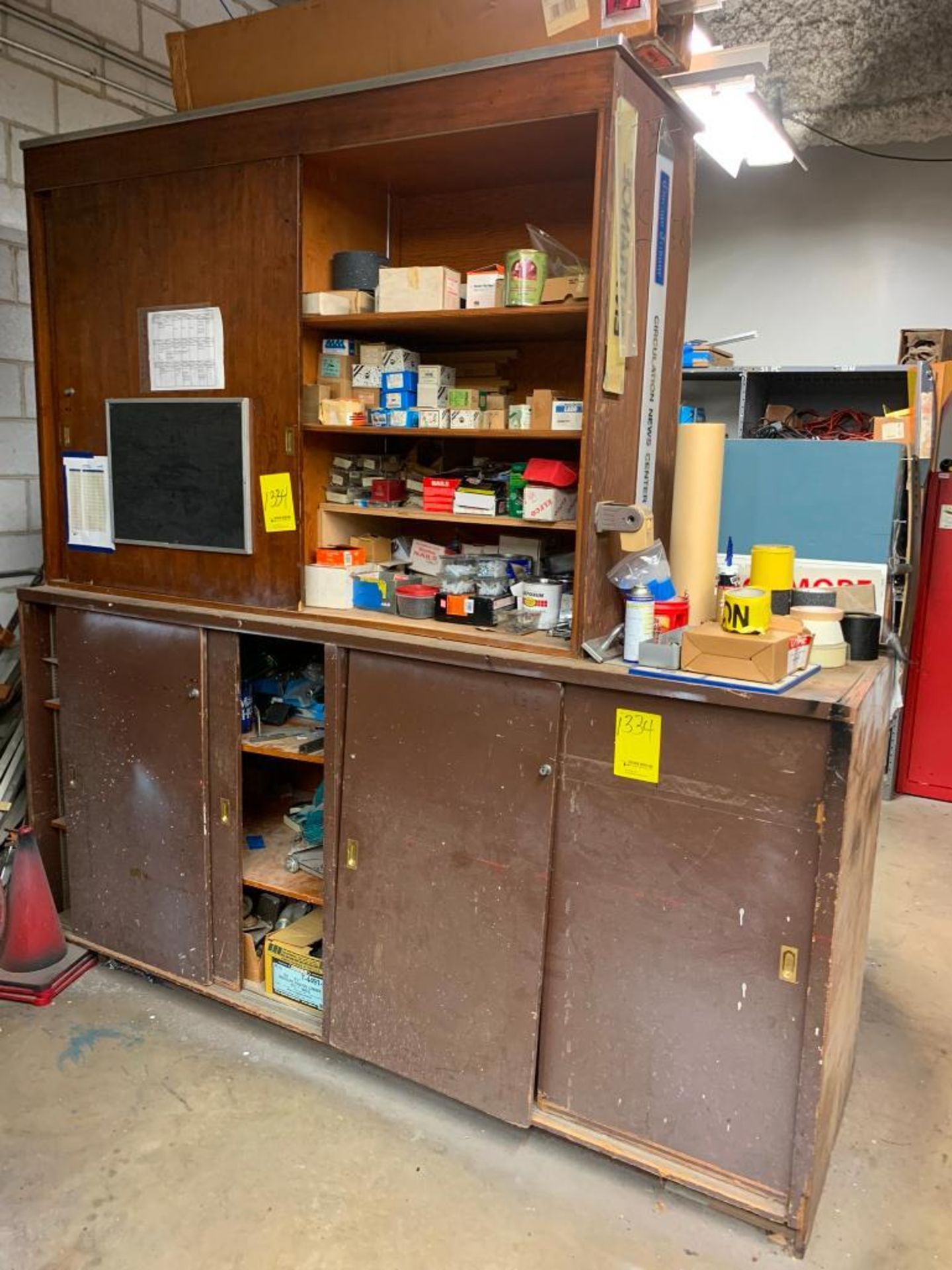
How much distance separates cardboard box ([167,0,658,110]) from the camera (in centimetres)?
162

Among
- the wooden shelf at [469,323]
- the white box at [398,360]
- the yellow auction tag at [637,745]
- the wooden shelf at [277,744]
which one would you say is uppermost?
the wooden shelf at [469,323]

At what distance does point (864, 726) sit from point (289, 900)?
153cm

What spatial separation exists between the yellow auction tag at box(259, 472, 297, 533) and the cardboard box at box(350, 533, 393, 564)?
176 millimetres

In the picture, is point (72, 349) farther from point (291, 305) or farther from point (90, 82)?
point (90, 82)

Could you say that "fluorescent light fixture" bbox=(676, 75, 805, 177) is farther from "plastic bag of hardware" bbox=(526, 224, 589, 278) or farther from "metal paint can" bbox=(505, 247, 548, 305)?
"metal paint can" bbox=(505, 247, 548, 305)

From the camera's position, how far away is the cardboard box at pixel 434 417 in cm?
189

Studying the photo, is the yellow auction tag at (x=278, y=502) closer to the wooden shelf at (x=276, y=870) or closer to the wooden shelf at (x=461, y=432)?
the wooden shelf at (x=461, y=432)

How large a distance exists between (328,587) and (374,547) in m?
0.17

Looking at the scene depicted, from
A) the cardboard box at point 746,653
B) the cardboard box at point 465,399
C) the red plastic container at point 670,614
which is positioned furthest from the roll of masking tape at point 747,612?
the cardboard box at point 465,399

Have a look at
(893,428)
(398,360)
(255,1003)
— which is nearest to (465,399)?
(398,360)

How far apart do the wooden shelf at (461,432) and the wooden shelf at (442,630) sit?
Answer: 395mm

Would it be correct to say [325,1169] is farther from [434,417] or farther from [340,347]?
[340,347]

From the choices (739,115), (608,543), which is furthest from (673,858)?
(739,115)

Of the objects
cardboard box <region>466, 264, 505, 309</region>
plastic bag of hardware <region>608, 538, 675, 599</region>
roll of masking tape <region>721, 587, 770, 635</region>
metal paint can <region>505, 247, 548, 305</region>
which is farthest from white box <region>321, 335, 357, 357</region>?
roll of masking tape <region>721, 587, 770, 635</region>
